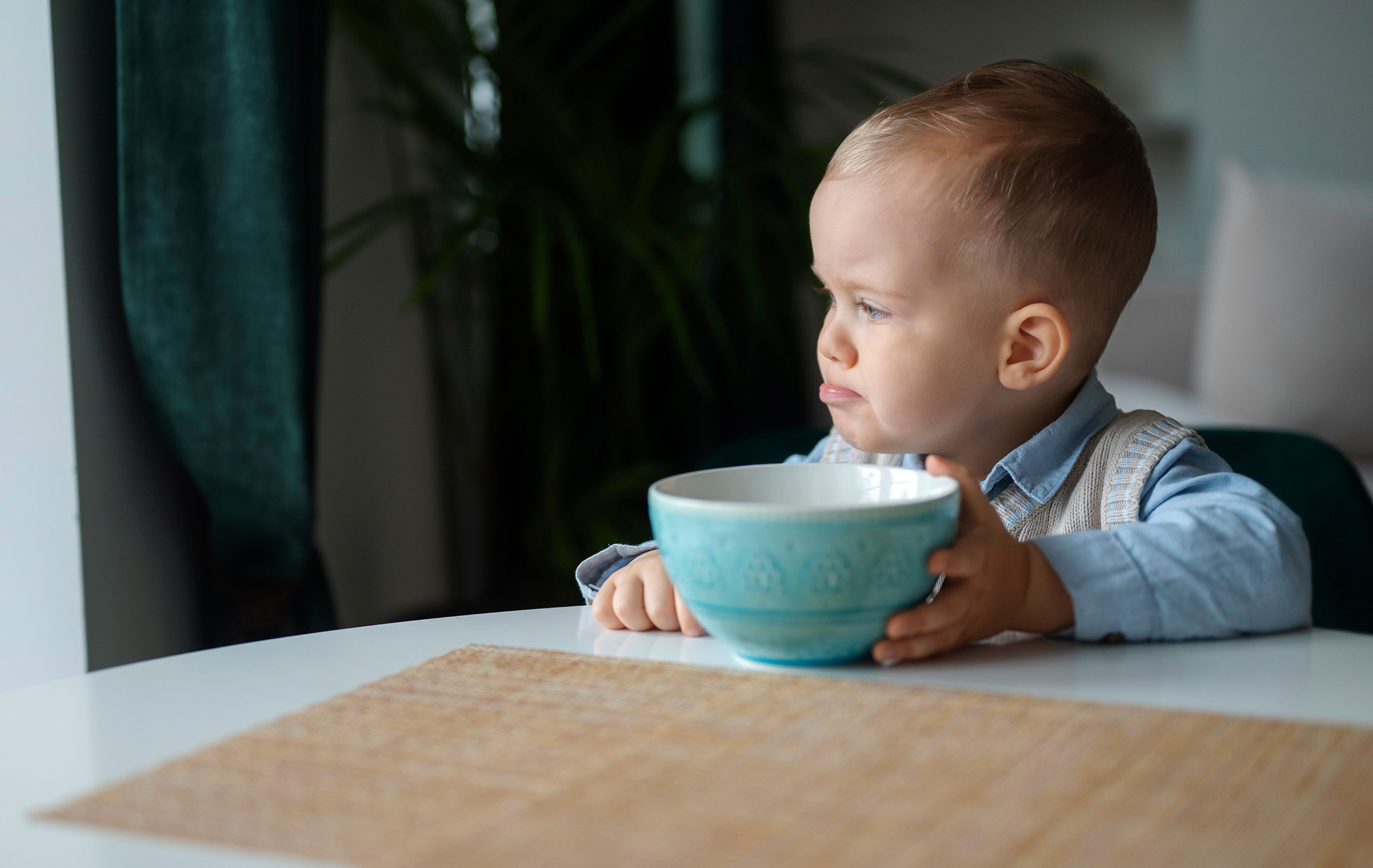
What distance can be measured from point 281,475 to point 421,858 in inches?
39.7

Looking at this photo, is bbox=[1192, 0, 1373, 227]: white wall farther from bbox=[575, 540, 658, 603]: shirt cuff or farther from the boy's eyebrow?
bbox=[575, 540, 658, 603]: shirt cuff

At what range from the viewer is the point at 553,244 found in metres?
1.74

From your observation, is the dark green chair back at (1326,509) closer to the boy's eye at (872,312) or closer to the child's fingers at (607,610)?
the boy's eye at (872,312)

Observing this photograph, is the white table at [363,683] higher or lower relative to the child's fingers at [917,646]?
lower

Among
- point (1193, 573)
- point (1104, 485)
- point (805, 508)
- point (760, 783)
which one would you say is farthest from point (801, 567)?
point (1104, 485)

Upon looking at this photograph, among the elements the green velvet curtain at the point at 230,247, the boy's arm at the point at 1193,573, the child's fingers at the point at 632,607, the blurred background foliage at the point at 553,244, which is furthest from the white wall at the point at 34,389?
the boy's arm at the point at 1193,573

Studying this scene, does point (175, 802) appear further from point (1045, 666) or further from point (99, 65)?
point (99, 65)

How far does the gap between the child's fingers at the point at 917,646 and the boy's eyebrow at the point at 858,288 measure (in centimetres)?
28

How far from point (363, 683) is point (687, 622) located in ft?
0.57

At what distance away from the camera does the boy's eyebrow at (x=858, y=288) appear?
79 centimetres

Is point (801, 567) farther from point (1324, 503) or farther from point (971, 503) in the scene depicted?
point (1324, 503)

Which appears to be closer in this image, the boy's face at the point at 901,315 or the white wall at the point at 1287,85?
the boy's face at the point at 901,315

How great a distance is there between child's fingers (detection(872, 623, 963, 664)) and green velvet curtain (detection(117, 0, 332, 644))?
35.5 inches

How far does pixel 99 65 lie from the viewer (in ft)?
3.94
